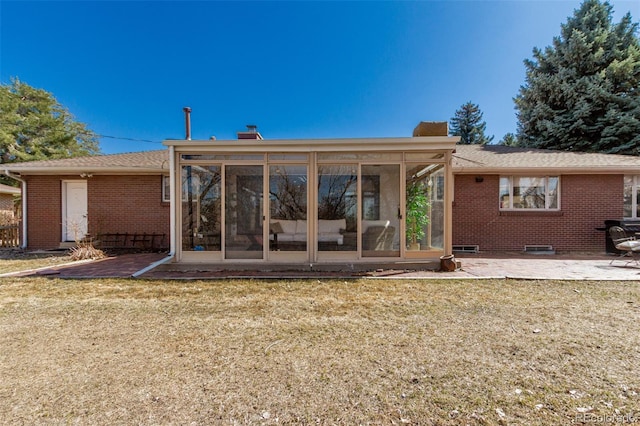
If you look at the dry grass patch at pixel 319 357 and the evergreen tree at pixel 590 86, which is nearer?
the dry grass patch at pixel 319 357

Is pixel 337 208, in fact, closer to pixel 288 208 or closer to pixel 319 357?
pixel 288 208

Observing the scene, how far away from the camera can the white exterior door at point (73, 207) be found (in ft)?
31.1

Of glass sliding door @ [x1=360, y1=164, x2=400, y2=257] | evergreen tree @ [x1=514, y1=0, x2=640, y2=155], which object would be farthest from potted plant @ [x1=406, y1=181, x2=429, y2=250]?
evergreen tree @ [x1=514, y1=0, x2=640, y2=155]

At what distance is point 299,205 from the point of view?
6512 millimetres

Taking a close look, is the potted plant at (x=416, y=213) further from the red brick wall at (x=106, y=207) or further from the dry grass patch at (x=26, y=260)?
the dry grass patch at (x=26, y=260)

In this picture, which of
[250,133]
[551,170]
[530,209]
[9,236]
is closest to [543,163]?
[551,170]

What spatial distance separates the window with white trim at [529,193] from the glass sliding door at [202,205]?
8711 millimetres

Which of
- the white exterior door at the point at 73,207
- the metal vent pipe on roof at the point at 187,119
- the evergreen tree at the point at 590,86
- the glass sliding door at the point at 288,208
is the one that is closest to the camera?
the glass sliding door at the point at 288,208

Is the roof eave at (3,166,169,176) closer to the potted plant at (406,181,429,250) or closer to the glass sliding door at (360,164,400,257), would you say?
the glass sliding door at (360,164,400,257)

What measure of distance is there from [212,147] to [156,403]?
5332mm

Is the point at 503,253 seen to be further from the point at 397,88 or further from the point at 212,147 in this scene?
the point at 397,88

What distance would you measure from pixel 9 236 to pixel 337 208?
38.7 feet

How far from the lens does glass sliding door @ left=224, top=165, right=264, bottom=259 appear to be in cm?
645

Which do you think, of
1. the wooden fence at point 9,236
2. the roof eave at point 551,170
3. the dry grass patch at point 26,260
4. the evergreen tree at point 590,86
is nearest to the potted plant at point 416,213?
the roof eave at point 551,170
